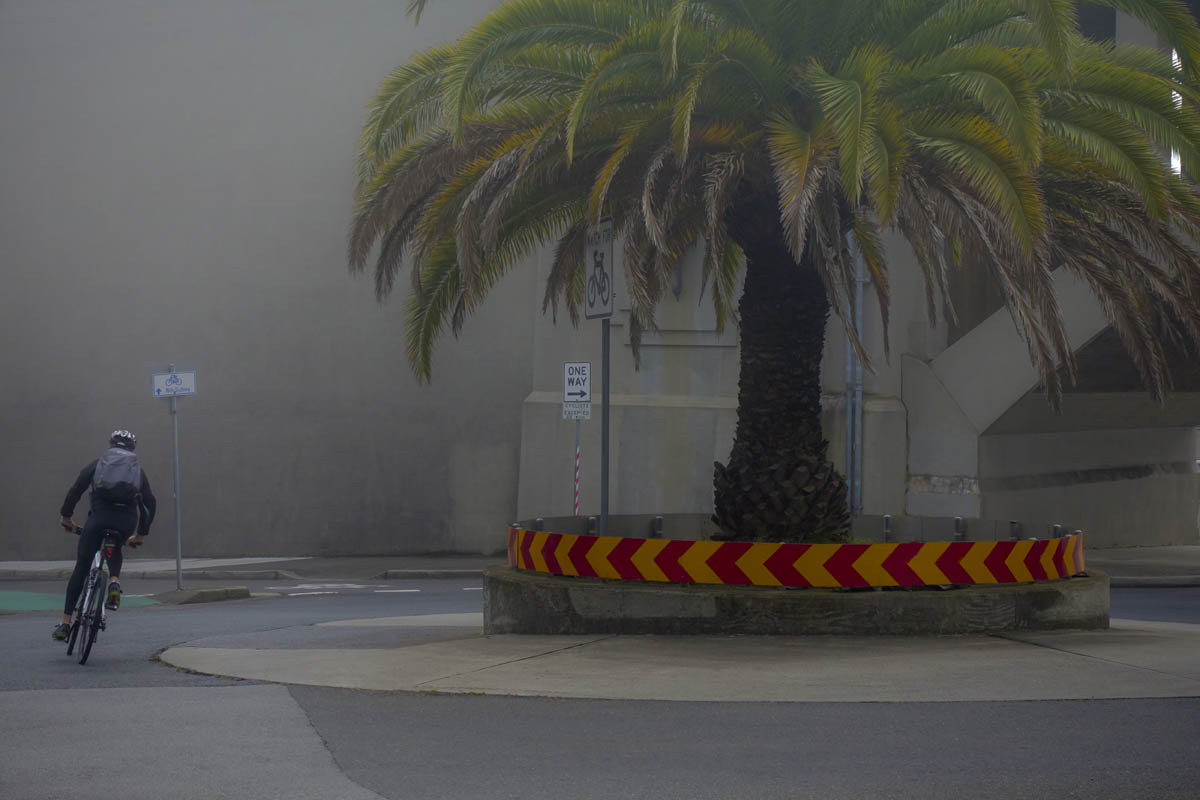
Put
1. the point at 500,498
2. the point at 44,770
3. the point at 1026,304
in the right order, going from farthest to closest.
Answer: the point at 500,498, the point at 1026,304, the point at 44,770

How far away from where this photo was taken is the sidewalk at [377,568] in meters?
21.9

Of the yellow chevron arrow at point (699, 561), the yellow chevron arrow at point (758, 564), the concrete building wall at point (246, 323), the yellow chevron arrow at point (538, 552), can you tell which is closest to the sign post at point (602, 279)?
the yellow chevron arrow at point (538, 552)

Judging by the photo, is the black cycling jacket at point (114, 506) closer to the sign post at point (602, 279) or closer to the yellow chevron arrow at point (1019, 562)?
the sign post at point (602, 279)

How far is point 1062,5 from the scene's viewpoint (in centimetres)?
972

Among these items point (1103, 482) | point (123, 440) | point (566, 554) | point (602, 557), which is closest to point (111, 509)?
point (123, 440)

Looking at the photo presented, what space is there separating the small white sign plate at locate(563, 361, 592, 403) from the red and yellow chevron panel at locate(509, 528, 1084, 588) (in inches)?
370

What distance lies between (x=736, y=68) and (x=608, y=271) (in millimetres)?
1900

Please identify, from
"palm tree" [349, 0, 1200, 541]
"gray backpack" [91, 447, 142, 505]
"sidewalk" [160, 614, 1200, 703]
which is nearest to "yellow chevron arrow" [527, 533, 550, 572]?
"sidewalk" [160, 614, 1200, 703]

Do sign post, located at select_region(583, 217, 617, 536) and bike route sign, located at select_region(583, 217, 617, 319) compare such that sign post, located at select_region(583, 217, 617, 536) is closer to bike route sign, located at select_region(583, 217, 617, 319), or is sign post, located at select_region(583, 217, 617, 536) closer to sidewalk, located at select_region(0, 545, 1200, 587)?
bike route sign, located at select_region(583, 217, 617, 319)

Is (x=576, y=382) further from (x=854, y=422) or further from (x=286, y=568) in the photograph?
(x=286, y=568)

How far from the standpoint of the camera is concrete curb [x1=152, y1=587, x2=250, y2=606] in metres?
17.5

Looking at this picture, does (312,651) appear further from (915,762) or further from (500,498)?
(500,498)

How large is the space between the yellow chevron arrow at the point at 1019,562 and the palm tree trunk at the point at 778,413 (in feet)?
5.70

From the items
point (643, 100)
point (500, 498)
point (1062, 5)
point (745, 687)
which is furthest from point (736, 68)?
point (500, 498)
